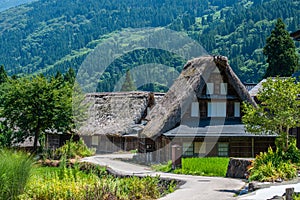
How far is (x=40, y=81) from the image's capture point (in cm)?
3847

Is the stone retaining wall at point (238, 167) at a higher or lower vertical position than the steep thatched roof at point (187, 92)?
lower

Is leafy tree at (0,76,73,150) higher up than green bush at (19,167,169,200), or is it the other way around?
leafy tree at (0,76,73,150)

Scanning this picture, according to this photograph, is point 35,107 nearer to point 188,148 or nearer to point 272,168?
point 188,148

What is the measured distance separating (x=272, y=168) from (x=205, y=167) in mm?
7311

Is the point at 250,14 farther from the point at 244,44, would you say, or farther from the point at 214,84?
the point at 214,84

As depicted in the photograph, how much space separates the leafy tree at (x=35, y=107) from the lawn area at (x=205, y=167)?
542 inches

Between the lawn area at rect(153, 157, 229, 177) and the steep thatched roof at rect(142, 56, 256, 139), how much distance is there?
5379mm

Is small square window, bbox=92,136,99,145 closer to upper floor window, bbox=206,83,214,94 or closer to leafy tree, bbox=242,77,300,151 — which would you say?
upper floor window, bbox=206,83,214,94

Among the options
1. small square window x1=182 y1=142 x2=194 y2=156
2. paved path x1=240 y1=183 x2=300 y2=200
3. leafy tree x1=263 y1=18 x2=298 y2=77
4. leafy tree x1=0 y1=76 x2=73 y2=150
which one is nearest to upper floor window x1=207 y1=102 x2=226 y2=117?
small square window x1=182 y1=142 x2=194 y2=156

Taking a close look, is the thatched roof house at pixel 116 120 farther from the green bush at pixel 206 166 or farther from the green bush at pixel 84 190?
the green bush at pixel 84 190

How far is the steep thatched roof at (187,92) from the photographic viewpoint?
32438 millimetres

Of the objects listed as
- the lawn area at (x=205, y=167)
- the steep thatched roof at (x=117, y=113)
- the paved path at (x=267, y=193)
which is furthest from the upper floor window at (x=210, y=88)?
the paved path at (x=267, y=193)

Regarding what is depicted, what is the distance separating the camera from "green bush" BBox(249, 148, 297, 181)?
18109 millimetres

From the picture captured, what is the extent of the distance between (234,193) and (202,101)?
54.4 ft
